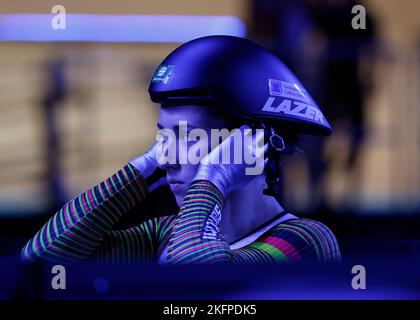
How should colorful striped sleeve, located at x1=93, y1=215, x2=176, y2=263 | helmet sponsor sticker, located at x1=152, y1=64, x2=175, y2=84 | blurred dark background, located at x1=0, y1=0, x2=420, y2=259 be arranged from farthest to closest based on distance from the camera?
blurred dark background, located at x1=0, y1=0, x2=420, y2=259, colorful striped sleeve, located at x1=93, y1=215, x2=176, y2=263, helmet sponsor sticker, located at x1=152, y1=64, x2=175, y2=84

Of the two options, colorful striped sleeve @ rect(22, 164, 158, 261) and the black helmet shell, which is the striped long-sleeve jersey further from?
the black helmet shell

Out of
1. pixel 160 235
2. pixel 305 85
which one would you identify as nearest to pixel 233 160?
pixel 160 235

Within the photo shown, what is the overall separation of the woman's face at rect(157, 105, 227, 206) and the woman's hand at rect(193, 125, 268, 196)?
0.17 feet

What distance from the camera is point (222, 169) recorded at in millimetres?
1839

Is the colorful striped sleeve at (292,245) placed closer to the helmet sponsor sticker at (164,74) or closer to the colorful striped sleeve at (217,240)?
the colorful striped sleeve at (217,240)

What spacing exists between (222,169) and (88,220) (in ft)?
1.53

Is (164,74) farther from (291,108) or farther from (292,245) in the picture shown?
(292,245)

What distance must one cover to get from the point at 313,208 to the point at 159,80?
6.80 ft

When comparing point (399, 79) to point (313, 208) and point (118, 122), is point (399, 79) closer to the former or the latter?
point (313, 208)

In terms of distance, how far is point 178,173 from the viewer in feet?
6.24

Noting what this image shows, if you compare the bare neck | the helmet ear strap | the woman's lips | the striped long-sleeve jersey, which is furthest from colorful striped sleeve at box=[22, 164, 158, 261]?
the helmet ear strap

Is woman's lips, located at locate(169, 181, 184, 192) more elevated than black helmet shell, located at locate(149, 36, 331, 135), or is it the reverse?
black helmet shell, located at locate(149, 36, 331, 135)

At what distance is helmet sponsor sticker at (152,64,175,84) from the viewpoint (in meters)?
1.85
